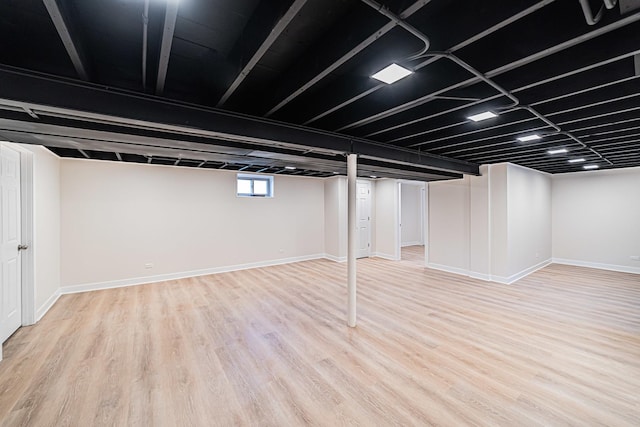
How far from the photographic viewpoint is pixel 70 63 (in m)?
1.84

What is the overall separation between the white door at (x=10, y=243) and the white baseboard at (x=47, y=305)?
0.94 feet

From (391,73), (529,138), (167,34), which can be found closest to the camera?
(167,34)

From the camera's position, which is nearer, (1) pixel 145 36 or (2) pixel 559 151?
(1) pixel 145 36

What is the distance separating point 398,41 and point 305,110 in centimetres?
123

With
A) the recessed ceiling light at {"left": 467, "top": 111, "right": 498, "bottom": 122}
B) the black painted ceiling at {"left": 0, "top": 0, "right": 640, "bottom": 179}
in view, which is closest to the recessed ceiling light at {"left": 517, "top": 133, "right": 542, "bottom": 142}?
the black painted ceiling at {"left": 0, "top": 0, "right": 640, "bottom": 179}

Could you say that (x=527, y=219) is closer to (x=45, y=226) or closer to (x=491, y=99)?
(x=491, y=99)

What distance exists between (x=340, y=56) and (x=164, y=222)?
5519mm

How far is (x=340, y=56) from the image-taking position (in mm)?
1630

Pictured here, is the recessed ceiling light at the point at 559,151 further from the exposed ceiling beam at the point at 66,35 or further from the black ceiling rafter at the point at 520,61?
the exposed ceiling beam at the point at 66,35

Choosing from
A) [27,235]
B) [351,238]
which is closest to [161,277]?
[27,235]

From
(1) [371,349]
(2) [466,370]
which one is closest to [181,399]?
(1) [371,349]

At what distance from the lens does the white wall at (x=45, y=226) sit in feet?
12.2

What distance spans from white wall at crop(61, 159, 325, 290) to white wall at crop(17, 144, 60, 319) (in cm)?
30

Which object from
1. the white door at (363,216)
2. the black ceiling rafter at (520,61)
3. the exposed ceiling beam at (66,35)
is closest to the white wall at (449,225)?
the white door at (363,216)
